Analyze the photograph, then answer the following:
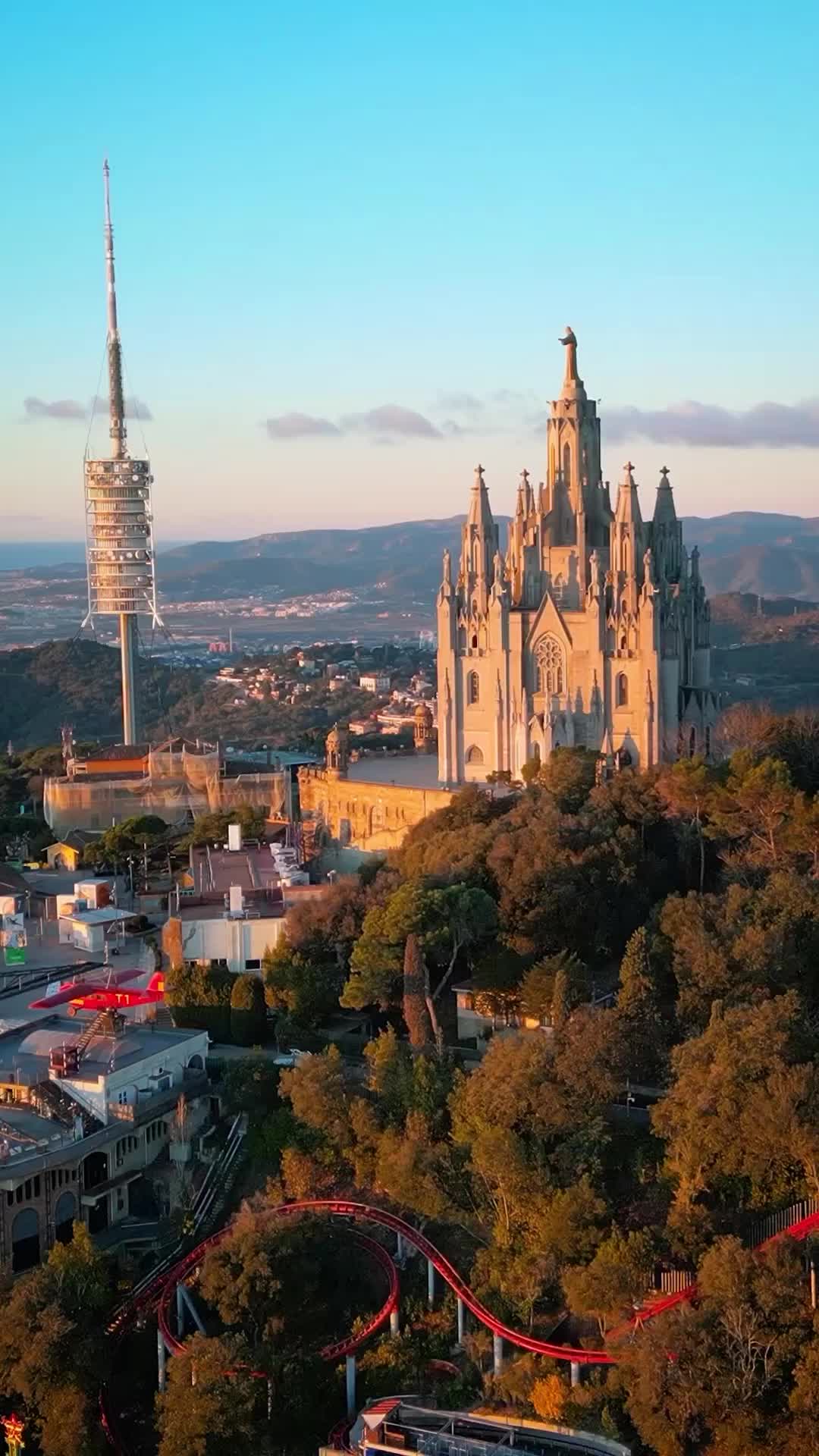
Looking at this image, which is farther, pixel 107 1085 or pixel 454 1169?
pixel 107 1085

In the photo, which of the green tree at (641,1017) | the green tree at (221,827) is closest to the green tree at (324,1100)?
the green tree at (641,1017)

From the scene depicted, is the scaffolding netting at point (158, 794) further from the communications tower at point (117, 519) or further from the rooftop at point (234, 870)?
the communications tower at point (117, 519)

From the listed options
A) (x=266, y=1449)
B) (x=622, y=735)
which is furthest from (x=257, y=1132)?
(x=622, y=735)

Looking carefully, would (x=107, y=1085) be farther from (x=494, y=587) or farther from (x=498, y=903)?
(x=494, y=587)

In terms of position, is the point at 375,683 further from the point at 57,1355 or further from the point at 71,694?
the point at 57,1355

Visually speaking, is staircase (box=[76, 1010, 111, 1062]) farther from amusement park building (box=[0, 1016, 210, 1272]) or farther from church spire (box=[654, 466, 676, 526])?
church spire (box=[654, 466, 676, 526])

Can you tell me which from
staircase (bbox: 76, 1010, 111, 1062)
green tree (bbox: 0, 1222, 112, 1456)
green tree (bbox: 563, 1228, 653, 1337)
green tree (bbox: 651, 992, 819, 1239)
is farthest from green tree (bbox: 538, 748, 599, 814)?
green tree (bbox: 0, 1222, 112, 1456)

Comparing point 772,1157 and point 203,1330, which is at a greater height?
point 772,1157
